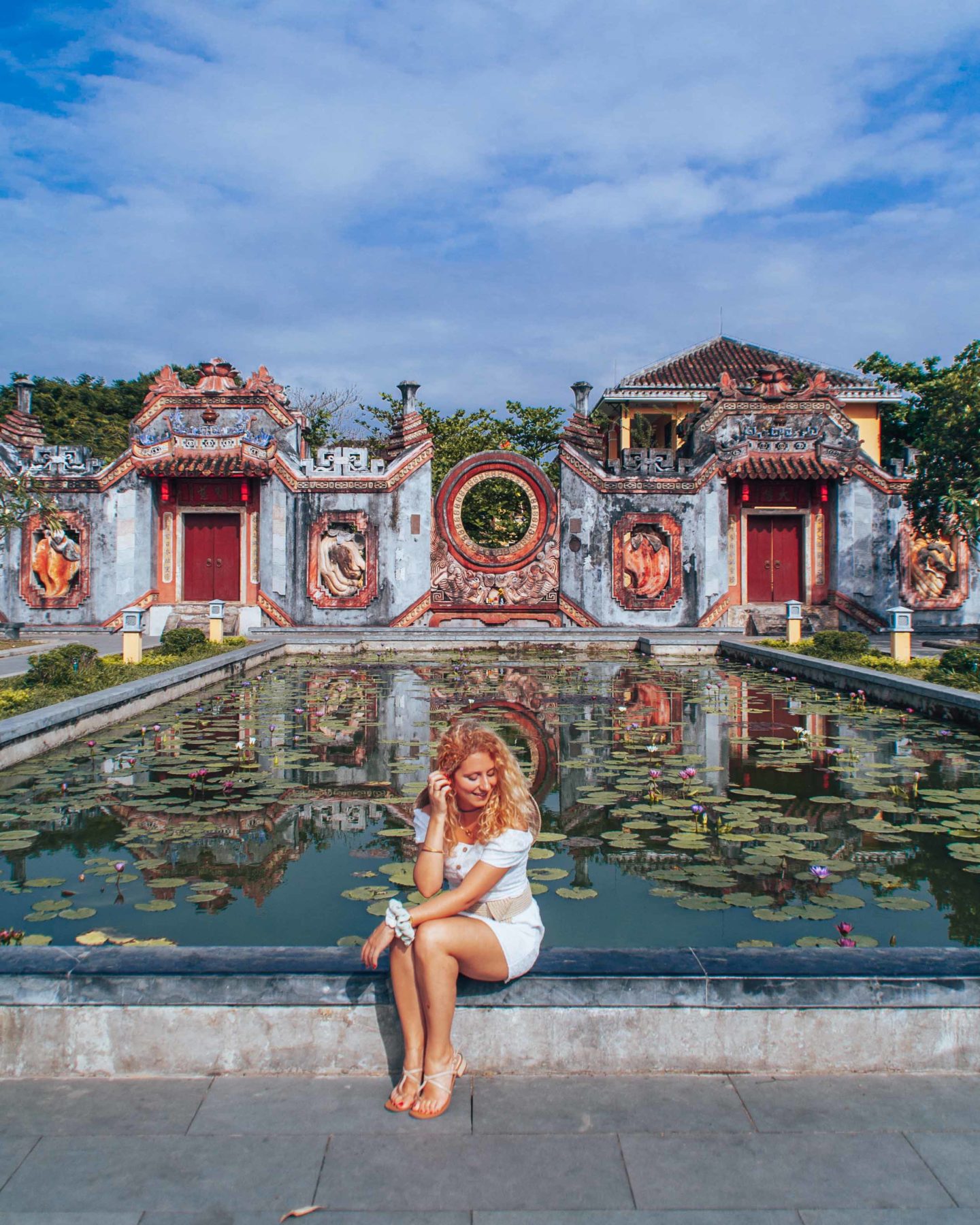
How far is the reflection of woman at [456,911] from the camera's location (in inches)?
99.0

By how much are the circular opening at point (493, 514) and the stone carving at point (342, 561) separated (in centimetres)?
474

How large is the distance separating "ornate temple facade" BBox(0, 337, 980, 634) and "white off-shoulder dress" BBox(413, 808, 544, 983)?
17.4 metres

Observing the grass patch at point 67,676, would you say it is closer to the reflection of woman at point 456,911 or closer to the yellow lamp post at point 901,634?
the reflection of woman at point 456,911

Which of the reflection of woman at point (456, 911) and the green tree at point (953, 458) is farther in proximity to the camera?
the green tree at point (953, 458)

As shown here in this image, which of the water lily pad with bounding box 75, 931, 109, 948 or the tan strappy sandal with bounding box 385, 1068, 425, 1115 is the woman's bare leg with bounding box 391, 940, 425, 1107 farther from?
the water lily pad with bounding box 75, 931, 109, 948

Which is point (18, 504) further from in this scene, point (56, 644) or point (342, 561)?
point (342, 561)

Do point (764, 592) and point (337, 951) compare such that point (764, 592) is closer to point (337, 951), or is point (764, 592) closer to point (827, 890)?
point (827, 890)

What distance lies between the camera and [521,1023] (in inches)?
104

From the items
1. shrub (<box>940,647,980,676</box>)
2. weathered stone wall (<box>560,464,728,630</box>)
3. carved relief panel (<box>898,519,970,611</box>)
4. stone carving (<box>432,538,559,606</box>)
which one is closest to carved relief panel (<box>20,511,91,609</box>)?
stone carving (<box>432,538,559,606</box>)

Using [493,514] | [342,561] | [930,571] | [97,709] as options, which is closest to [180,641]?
[97,709]

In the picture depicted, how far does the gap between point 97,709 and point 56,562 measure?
44.5 feet

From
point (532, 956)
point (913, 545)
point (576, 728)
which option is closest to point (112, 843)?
point (532, 956)

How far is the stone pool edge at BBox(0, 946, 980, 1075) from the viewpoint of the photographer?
8.65 feet

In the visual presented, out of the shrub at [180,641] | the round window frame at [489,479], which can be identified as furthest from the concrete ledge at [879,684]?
the shrub at [180,641]
